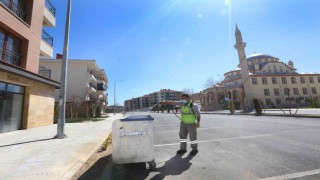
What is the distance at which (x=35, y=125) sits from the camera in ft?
49.2

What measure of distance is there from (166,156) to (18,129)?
12667 mm

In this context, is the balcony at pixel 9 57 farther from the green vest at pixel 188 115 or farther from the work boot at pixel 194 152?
the work boot at pixel 194 152

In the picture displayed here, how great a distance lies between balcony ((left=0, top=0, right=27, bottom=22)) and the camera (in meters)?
13.0

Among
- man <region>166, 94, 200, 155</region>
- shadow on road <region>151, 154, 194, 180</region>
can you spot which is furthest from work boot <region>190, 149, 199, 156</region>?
shadow on road <region>151, 154, 194, 180</region>

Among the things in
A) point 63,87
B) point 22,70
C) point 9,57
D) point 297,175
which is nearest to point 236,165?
point 297,175

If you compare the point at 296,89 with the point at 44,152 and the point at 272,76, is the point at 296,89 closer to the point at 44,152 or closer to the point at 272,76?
the point at 272,76

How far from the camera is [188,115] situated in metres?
6.26

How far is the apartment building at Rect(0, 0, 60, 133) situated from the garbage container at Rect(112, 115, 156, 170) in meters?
9.46

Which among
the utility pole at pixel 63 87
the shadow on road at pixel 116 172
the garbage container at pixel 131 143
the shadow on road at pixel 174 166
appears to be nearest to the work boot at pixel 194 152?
the shadow on road at pixel 174 166

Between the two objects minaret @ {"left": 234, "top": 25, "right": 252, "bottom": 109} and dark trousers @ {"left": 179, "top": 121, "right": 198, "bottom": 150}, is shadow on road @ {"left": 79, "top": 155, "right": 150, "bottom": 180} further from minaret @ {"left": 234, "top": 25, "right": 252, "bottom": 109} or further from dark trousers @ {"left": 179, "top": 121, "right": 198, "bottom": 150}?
minaret @ {"left": 234, "top": 25, "right": 252, "bottom": 109}

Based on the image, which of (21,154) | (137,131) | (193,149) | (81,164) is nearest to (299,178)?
(193,149)

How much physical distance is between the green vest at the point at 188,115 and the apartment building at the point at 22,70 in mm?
9934

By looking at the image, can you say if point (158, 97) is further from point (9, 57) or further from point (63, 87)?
point (63, 87)

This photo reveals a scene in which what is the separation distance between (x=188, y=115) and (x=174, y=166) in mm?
1972
